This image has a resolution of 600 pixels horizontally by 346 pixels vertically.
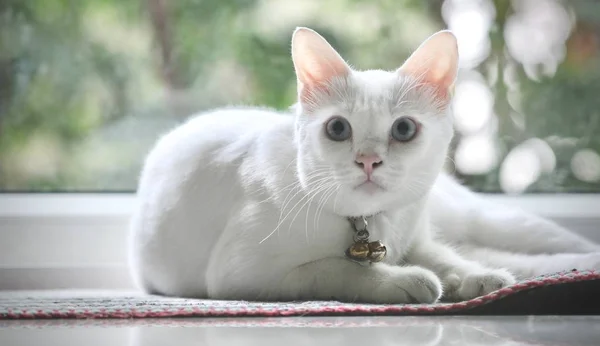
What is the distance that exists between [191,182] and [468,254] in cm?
65

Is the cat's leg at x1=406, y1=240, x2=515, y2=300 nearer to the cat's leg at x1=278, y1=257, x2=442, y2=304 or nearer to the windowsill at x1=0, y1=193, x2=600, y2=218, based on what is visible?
the cat's leg at x1=278, y1=257, x2=442, y2=304

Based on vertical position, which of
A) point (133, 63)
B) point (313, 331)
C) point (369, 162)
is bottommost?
point (313, 331)

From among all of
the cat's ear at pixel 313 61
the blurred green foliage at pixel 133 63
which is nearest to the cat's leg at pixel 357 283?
the cat's ear at pixel 313 61

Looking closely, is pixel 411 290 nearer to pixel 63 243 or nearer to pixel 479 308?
pixel 479 308

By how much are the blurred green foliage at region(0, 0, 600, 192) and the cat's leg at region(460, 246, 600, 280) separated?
2.21 ft

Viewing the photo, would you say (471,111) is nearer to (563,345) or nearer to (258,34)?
(258,34)

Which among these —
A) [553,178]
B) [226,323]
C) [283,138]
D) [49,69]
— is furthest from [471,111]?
[226,323]

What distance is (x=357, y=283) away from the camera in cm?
132

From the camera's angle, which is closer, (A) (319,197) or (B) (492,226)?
(A) (319,197)

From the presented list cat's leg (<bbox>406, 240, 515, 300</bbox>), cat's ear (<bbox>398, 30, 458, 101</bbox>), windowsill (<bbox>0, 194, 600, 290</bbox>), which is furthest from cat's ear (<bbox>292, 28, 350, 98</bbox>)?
windowsill (<bbox>0, 194, 600, 290</bbox>)

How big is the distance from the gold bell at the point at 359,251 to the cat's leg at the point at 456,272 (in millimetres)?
184

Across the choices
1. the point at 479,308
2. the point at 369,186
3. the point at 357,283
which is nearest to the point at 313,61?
the point at 369,186

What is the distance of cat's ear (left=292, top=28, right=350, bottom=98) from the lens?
137cm

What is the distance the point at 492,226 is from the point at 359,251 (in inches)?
22.2
